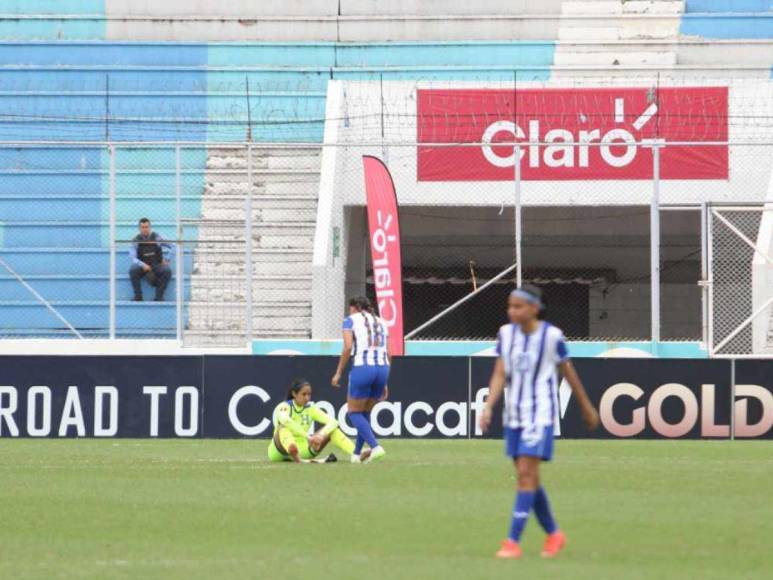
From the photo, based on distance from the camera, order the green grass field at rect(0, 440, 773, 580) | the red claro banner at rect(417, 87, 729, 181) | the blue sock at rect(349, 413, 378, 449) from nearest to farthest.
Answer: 1. the green grass field at rect(0, 440, 773, 580)
2. the blue sock at rect(349, 413, 378, 449)
3. the red claro banner at rect(417, 87, 729, 181)

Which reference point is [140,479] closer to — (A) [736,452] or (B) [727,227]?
(A) [736,452]

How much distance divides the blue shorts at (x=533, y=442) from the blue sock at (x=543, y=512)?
223 millimetres

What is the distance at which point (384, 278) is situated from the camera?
2508 cm

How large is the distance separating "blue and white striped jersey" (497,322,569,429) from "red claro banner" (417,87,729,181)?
1736cm

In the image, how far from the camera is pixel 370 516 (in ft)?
40.0

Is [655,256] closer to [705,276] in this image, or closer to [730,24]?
[705,276]

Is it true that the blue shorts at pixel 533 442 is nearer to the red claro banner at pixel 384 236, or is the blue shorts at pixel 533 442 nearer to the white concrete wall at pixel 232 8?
the red claro banner at pixel 384 236

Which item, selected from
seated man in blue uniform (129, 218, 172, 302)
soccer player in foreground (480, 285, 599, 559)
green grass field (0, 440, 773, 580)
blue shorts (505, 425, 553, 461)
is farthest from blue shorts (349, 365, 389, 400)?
blue shorts (505, 425, 553, 461)

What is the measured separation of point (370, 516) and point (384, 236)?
13241mm

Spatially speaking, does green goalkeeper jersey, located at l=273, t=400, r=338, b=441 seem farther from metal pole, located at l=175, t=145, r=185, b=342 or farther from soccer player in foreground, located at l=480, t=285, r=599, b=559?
soccer player in foreground, located at l=480, t=285, r=599, b=559

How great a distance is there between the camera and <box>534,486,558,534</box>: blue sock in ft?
32.6

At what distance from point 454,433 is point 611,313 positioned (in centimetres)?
564

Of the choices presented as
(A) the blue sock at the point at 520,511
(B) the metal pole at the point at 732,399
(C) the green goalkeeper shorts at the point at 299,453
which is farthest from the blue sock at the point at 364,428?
(A) the blue sock at the point at 520,511

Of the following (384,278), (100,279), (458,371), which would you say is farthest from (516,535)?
(100,279)
